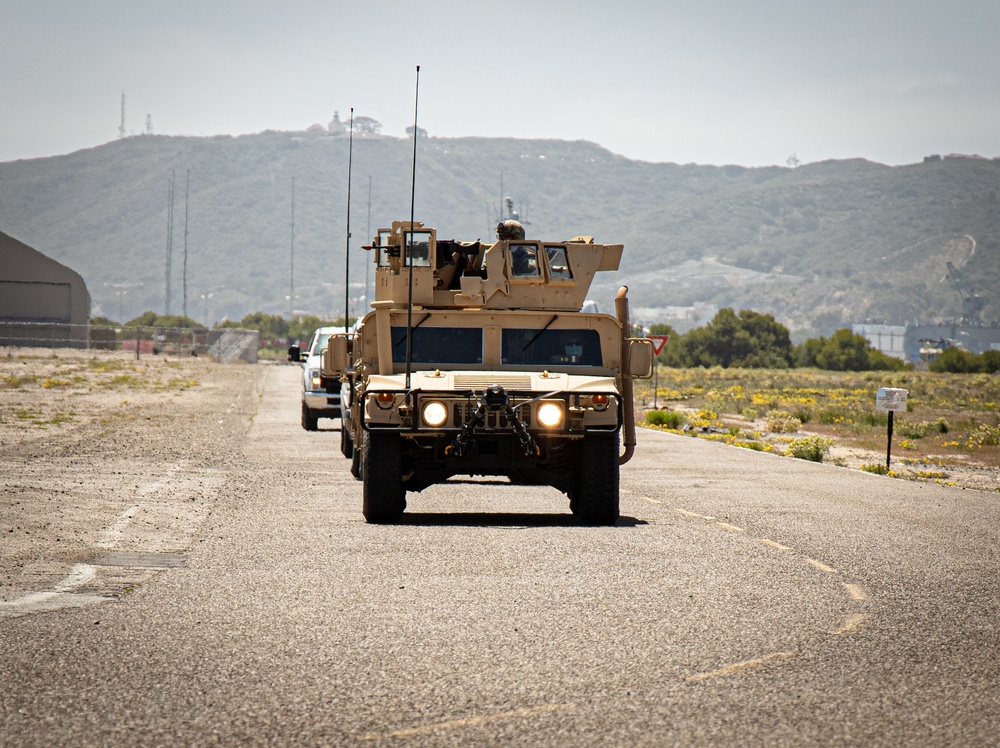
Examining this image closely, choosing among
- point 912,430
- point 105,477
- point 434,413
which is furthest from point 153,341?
point 434,413

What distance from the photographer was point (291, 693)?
6.31 meters

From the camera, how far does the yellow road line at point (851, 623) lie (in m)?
7.89

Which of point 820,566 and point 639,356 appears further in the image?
point 639,356

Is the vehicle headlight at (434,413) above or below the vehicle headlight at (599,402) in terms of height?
below

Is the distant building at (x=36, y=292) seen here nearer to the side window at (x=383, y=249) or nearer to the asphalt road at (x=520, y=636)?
the side window at (x=383, y=249)

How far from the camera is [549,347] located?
47.7 ft

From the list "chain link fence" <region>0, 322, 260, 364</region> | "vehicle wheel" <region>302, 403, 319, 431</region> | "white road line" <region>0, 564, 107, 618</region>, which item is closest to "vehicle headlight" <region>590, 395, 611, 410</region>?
"white road line" <region>0, 564, 107, 618</region>

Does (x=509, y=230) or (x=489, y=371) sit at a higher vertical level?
(x=509, y=230)

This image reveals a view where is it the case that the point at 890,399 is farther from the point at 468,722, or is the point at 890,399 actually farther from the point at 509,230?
the point at 468,722

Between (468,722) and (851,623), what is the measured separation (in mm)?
3227

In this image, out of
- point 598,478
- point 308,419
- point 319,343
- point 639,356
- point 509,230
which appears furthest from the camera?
point 319,343

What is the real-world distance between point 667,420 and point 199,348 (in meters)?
67.0

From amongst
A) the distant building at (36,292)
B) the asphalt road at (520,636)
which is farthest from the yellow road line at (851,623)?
Result: the distant building at (36,292)

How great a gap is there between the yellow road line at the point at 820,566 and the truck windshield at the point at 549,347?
414 centimetres
